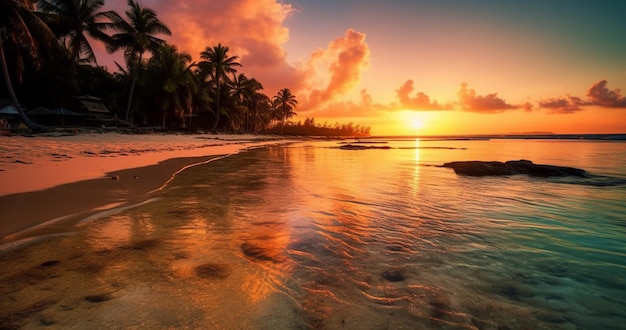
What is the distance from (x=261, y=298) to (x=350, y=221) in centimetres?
257

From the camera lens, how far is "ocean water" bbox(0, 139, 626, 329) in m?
2.03

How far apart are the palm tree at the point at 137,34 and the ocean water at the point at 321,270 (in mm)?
33627

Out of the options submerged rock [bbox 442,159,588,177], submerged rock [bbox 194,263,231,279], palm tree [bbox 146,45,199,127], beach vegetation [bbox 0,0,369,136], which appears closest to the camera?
submerged rock [bbox 194,263,231,279]

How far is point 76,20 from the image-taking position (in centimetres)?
2658

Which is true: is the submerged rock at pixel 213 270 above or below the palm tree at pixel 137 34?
below

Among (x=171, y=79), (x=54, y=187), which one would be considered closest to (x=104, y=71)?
(x=171, y=79)

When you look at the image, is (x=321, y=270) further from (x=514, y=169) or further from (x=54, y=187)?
(x=514, y=169)

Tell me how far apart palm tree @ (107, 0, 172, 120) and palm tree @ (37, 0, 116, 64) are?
2.37 meters

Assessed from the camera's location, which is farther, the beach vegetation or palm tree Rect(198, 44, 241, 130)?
palm tree Rect(198, 44, 241, 130)

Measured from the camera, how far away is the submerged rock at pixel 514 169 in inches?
432

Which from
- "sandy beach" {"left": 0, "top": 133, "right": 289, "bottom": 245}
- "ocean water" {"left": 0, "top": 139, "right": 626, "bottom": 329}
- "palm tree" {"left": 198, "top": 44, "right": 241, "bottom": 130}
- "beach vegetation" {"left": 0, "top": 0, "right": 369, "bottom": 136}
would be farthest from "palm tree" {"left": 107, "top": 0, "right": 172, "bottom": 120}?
"ocean water" {"left": 0, "top": 139, "right": 626, "bottom": 329}

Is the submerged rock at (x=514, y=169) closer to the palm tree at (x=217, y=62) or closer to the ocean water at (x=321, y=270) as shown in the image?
the ocean water at (x=321, y=270)

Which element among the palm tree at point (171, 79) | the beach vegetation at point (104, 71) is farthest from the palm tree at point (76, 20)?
the palm tree at point (171, 79)

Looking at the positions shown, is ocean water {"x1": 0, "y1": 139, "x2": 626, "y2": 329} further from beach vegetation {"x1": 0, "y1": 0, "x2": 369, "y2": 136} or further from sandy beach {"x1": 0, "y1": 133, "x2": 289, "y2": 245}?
beach vegetation {"x1": 0, "y1": 0, "x2": 369, "y2": 136}
